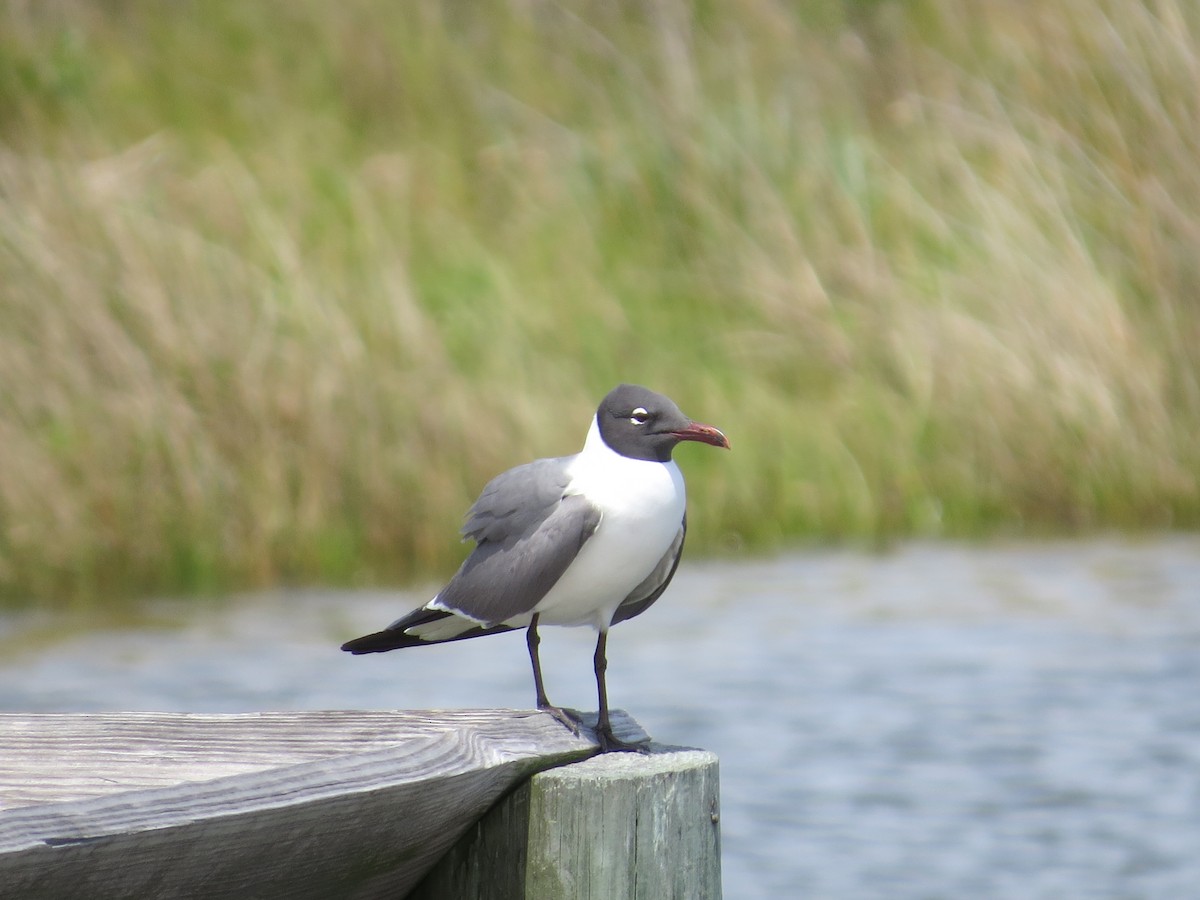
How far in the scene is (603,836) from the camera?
2.46 metres

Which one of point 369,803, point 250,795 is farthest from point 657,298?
point 250,795

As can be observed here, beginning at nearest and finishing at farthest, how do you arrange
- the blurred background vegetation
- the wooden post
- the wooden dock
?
the wooden dock < the wooden post < the blurred background vegetation

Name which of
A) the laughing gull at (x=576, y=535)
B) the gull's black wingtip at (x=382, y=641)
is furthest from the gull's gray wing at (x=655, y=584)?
the gull's black wingtip at (x=382, y=641)

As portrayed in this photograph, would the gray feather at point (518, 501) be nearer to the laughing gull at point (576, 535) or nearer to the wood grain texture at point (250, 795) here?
the laughing gull at point (576, 535)

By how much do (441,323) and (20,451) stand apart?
85.1 inches

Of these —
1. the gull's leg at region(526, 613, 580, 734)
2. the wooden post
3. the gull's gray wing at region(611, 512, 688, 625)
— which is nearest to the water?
the gull's gray wing at region(611, 512, 688, 625)

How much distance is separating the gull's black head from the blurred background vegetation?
414 cm

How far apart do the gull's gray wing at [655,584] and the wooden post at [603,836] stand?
0.68 metres

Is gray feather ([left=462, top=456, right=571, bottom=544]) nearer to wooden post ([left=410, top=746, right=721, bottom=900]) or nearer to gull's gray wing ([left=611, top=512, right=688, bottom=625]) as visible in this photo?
gull's gray wing ([left=611, top=512, right=688, bottom=625])

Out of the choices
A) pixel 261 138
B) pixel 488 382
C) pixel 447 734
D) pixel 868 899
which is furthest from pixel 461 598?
pixel 261 138

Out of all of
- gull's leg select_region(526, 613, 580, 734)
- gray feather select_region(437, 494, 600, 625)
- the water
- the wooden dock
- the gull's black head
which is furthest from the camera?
the water

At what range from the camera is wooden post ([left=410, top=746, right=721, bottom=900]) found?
8.05 feet

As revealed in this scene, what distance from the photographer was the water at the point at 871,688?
5.17 meters

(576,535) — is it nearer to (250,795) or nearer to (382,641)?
(382,641)
